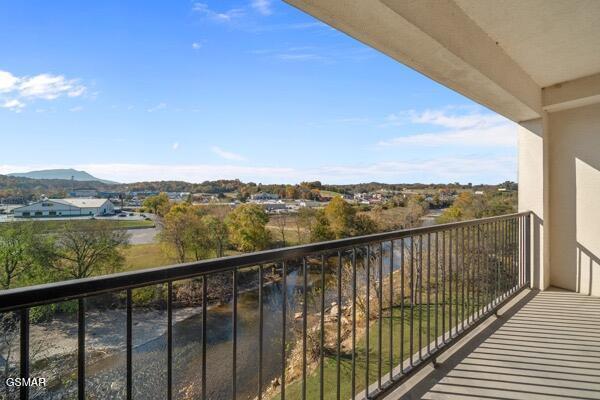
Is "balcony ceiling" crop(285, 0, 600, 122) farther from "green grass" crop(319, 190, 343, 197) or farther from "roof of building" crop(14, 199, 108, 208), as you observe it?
"green grass" crop(319, 190, 343, 197)

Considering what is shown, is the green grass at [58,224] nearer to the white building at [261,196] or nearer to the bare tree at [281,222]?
the white building at [261,196]

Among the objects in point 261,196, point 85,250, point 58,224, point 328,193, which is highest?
point 328,193

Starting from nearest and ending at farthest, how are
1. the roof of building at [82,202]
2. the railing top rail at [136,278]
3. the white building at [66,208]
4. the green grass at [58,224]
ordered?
1. the railing top rail at [136,278]
2. the white building at [66,208]
3. the roof of building at [82,202]
4. the green grass at [58,224]

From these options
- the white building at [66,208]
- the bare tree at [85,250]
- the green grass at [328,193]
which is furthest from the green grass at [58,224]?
the green grass at [328,193]

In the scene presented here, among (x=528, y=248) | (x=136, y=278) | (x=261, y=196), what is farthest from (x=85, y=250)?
(x=136, y=278)

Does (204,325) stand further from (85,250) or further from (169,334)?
(85,250)

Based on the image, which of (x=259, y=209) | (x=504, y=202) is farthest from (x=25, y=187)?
(x=504, y=202)

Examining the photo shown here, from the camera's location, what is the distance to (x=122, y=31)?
14.3 metres

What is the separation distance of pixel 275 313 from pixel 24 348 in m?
11.9

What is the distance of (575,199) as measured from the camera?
419cm

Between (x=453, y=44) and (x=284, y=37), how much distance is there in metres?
8.29

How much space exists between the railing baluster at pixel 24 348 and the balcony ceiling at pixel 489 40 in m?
1.74

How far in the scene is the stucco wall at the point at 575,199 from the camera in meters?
4.02

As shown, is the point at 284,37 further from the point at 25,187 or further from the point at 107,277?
the point at 107,277
